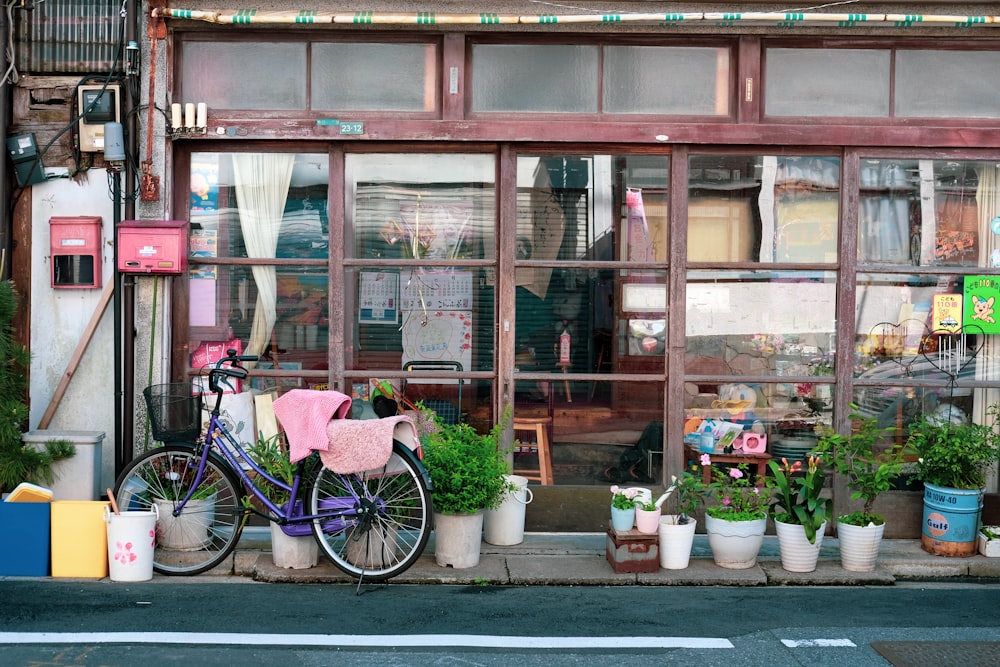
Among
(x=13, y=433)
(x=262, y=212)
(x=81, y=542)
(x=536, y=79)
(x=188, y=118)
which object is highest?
(x=536, y=79)

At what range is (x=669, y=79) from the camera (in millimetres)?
8398

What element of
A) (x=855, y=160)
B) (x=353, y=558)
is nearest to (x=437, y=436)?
(x=353, y=558)

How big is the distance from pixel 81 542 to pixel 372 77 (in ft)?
13.7

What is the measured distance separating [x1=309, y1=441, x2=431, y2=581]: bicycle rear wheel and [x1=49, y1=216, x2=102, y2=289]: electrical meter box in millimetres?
2828

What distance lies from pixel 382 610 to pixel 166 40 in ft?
15.9

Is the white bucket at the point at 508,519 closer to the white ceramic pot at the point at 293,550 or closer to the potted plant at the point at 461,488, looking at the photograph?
the potted plant at the point at 461,488

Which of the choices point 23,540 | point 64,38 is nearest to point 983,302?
point 23,540

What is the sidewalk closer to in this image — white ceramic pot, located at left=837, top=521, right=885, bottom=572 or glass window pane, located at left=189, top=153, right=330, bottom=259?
white ceramic pot, located at left=837, top=521, right=885, bottom=572

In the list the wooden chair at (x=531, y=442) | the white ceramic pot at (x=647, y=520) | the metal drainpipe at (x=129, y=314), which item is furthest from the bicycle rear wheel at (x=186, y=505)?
the white ceramic pot at (x=647, y=520)

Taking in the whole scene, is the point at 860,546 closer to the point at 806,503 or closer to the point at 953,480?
the point at 806,503

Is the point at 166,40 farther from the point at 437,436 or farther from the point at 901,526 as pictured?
the point at 901,526

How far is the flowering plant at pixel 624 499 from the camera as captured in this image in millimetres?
7406

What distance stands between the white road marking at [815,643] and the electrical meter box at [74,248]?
5.84m

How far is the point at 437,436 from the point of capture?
24.5 ft
